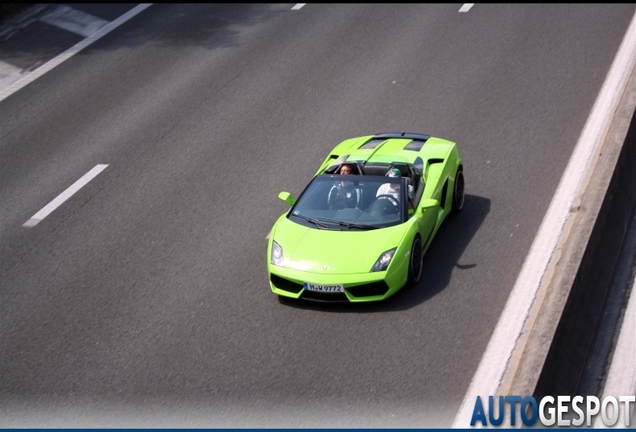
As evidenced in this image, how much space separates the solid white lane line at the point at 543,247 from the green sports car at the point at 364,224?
1.24m

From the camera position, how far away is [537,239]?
1139 cm

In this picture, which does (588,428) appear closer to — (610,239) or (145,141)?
(610,239)

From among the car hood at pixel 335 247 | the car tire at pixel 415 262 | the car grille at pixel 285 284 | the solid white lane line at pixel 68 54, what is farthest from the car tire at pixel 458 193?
the solid white lane line at pixel 68 54

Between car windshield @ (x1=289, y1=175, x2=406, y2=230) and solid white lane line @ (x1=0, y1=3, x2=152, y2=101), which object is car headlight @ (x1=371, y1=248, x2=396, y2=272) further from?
solid white lane line @ (x1=0, y1=3, x2=152, y2=101)

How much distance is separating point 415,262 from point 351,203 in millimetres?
1156

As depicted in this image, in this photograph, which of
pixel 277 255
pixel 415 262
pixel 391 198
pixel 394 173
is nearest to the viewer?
pixel 277 255

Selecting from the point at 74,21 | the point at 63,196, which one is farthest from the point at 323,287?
the point at 74,21

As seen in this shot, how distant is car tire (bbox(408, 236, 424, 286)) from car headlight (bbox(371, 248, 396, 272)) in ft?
1.08

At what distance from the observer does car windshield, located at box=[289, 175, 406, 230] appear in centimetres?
1060

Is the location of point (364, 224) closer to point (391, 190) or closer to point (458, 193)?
point (391, 190)

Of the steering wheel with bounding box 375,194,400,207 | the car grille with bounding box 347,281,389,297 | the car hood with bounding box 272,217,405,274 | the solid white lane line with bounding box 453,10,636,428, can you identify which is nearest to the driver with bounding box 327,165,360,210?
the steering wheel with bounding box 375,194,400,207

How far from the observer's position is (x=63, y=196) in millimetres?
13820

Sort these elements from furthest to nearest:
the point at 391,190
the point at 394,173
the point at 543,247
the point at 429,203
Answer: the point at 394,173 < the point at 543,247 < the point at 391,190 < the point at 429,203

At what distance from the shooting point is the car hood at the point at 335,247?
9.95 meters
